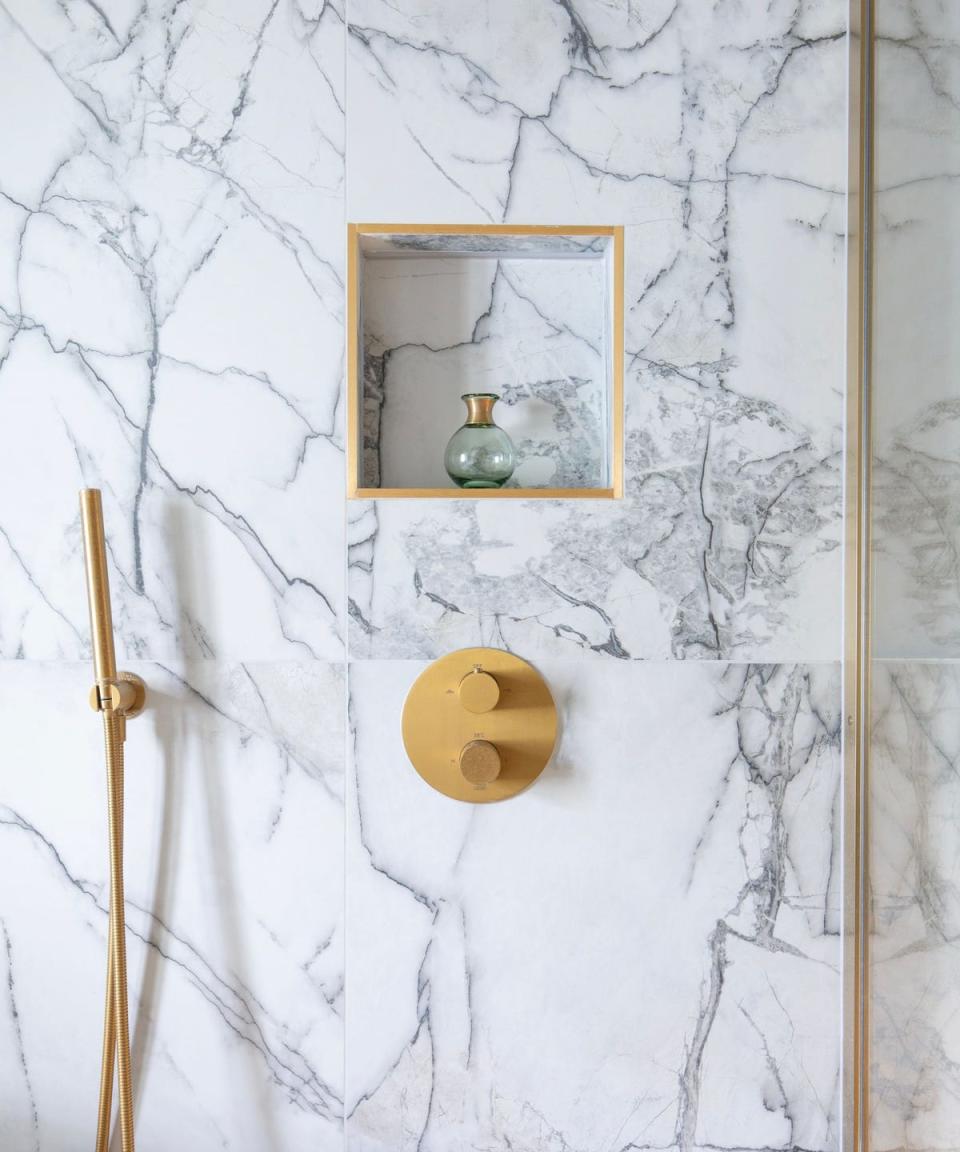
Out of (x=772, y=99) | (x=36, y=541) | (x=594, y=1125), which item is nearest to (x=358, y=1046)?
(x=594, y=1125)

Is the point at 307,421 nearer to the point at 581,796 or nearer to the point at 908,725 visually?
the point at 581,796

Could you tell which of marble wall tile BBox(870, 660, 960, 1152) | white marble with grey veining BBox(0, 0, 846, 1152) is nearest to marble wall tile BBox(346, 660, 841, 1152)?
white marble with grey veining BBox(0, 0, 846, 1152)

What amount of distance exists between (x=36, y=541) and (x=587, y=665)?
2.12 feet

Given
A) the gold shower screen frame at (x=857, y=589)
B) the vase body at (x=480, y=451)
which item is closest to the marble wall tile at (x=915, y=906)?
the gold shower screen frame at (x=857, y=589)

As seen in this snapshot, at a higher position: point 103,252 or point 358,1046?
point 103,252

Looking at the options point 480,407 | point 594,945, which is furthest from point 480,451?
point 594,945

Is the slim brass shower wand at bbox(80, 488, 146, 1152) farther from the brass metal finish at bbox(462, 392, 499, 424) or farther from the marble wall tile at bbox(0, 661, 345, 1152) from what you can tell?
the brass metal finish at bbox(462, 392, 499, 424)

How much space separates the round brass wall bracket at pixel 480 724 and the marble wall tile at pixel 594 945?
0.07 feet

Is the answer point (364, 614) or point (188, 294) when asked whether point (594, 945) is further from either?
point (188, 294)

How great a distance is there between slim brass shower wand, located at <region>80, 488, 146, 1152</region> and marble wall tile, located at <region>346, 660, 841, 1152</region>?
245 millimetres

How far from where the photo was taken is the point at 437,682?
1140 mm

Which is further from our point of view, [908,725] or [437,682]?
[437,682]

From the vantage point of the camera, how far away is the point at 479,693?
3.62 feet

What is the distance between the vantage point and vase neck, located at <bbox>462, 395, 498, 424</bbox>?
1138 millimetres
